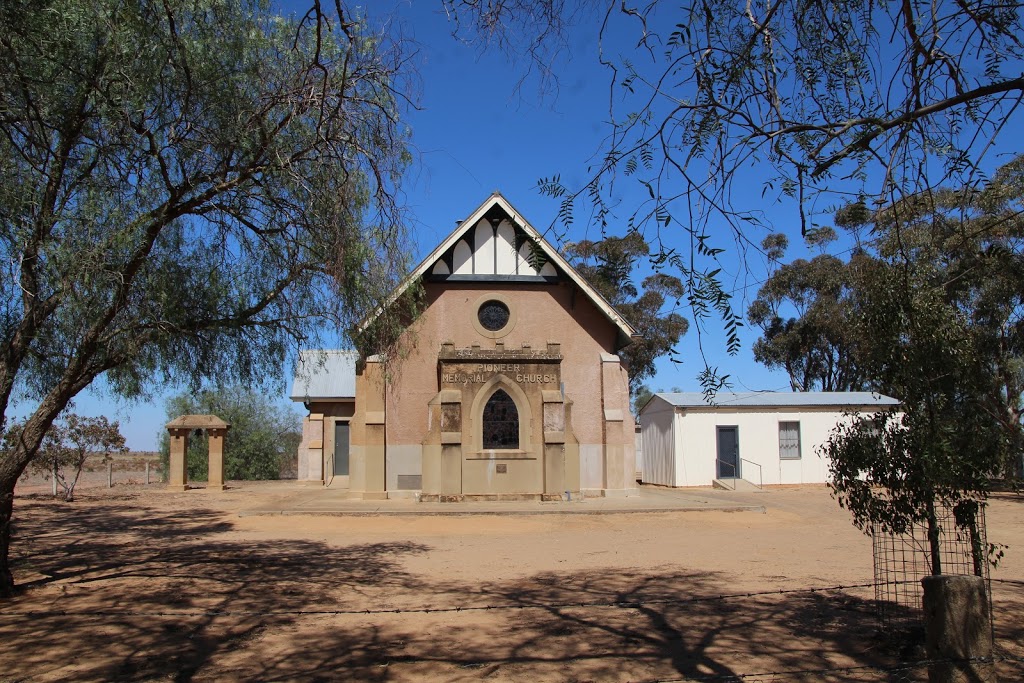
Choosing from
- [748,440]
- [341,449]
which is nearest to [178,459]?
[341,449]

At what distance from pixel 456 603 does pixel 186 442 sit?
23304 millimetres

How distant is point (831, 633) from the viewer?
28.5 ft

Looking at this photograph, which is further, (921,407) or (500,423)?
(500,423)

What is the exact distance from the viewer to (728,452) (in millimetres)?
31797

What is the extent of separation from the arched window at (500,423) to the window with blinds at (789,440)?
1354cm

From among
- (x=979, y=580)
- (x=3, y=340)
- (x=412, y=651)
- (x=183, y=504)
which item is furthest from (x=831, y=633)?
(x=183, y=504)

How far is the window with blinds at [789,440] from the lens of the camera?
3186cm

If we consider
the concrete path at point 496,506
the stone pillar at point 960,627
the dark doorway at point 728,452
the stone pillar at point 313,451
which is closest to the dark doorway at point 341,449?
the stone pillar at point 313,451

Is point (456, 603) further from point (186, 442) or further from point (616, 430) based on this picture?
point (186, 442)

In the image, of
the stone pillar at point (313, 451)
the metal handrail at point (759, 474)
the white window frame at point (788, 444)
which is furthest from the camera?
the stone pillar at point (313, 451)

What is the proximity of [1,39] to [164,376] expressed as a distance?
16.8 ft

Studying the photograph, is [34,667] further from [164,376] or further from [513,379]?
[513,379]

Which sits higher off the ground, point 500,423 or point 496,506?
point 500,423

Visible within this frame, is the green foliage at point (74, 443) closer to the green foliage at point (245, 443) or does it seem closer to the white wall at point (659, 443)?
the green foliage at point (245, 443)
